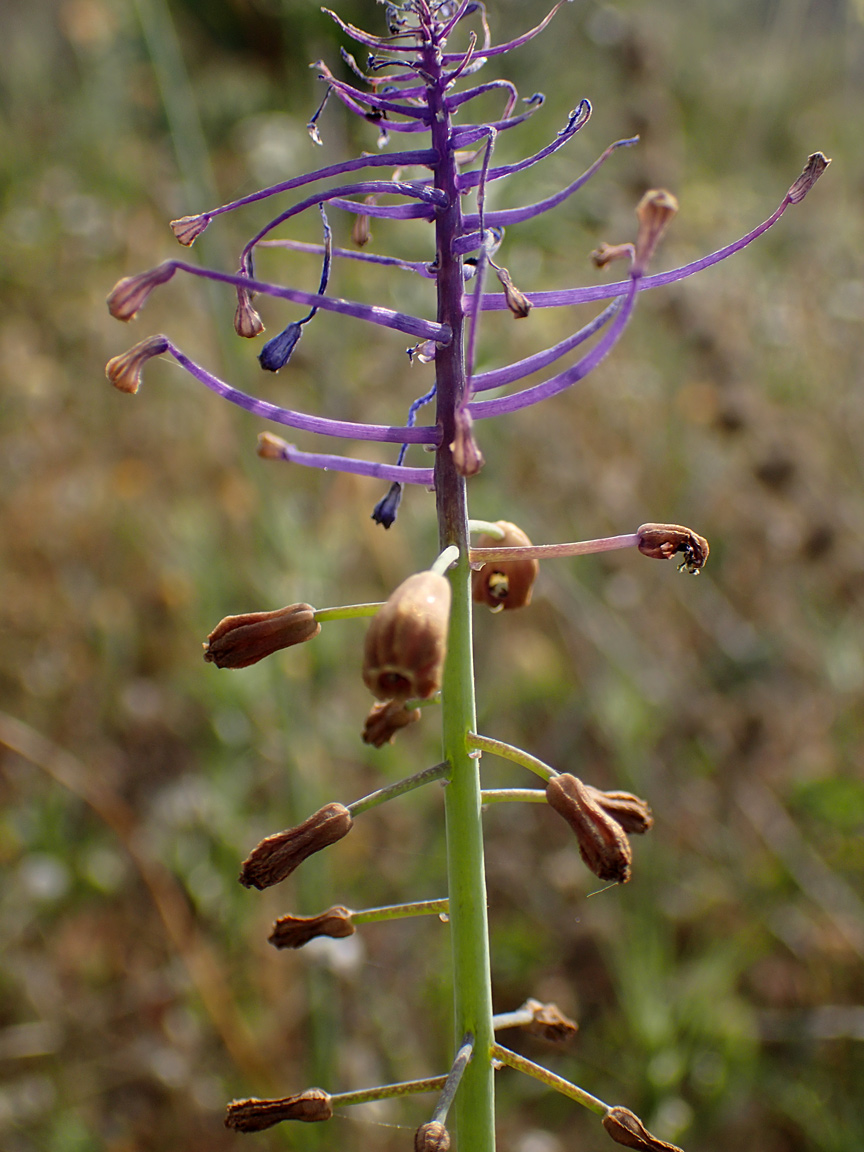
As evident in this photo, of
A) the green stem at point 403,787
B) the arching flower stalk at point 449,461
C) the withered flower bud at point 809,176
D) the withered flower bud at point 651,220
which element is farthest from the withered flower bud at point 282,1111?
the withered flower bud at point 809,176

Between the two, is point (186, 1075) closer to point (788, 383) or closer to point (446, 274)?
point (446, 274)

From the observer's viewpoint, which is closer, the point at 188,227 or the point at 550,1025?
the point at 188,227

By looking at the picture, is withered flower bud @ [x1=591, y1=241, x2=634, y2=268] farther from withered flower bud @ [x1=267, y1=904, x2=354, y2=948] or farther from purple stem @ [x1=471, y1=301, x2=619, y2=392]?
withered flower bud @ [x1=267, y1=904, x2=354, y2=948]

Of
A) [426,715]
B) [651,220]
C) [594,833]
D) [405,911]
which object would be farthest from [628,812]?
[426,715]

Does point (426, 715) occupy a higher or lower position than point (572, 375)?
lower

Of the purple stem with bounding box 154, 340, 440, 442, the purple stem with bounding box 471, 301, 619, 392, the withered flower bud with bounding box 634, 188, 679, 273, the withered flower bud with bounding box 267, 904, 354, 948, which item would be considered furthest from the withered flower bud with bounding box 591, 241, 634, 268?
the withered flower bud with bounding box 267, 904, 354, 948

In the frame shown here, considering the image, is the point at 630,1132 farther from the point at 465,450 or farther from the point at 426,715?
the point at 426,715
